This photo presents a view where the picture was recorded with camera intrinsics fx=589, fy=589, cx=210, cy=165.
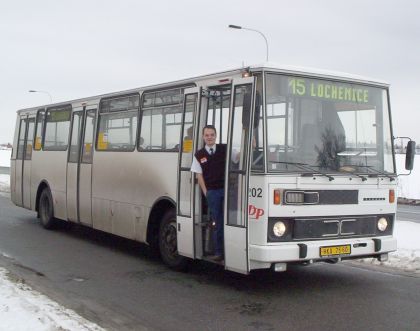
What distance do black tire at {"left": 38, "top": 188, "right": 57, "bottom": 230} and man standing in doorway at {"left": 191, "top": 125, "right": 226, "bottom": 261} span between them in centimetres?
664

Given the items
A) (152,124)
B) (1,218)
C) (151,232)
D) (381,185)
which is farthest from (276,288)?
(1,218)

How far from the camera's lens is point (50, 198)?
13.7m

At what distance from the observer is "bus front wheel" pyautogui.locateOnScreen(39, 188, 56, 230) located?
44.9 feet

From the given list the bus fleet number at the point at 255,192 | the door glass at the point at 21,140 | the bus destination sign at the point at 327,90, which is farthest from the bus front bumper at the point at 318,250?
the door glass at the point at 21,140

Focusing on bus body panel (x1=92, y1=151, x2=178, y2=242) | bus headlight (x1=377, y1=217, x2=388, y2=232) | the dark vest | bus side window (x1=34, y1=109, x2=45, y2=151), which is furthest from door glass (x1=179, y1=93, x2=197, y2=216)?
bus side window (x1=34, y1=109, x2=45, y2=151)

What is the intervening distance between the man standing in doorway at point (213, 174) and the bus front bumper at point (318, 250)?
83 cm

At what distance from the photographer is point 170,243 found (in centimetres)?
919

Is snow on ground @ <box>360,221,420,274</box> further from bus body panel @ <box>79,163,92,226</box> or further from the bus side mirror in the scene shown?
bus body panel @ <box>79,163,92,226</box>

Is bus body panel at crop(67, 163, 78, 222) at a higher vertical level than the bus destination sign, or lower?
lower

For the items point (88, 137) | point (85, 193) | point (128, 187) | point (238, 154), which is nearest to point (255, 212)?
point (238, 154)

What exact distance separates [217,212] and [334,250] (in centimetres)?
159

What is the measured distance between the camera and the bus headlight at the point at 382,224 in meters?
8.02

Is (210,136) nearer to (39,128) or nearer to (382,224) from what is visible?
(382,224)

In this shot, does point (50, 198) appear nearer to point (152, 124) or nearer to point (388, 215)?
point (152, 124)
